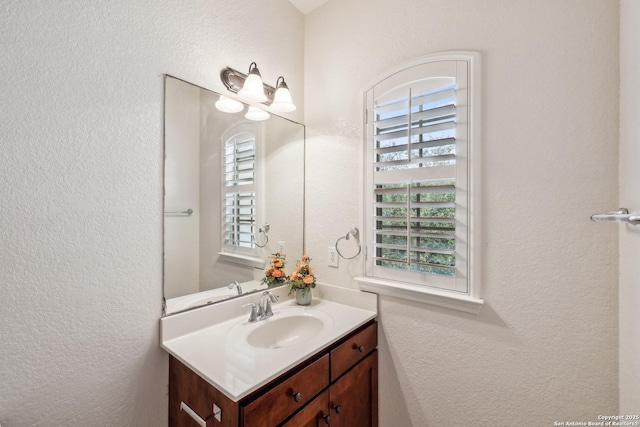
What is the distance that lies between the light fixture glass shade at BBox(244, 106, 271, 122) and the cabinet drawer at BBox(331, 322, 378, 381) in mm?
1231

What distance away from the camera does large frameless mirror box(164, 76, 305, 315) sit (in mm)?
1204

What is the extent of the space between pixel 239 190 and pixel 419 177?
92 cm

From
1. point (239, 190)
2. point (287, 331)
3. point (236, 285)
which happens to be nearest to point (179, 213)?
point (239, 190)

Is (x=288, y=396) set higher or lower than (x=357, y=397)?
higher

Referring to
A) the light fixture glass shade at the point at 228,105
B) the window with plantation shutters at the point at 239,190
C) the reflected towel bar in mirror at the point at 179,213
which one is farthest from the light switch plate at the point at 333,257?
the light fixture glass shade at the point at 228,105

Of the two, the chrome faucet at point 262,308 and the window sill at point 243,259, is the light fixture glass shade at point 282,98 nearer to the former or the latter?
the window sill at point 243,259

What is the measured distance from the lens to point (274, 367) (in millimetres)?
953

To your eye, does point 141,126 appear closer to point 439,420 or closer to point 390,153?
point 390,153

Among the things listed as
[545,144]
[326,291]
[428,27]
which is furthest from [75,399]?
[428,27]

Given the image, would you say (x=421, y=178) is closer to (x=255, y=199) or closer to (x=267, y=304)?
(x=255, y=199)

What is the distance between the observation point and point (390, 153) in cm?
143

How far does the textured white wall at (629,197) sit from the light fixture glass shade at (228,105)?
1.47 m

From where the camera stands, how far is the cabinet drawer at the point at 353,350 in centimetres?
120

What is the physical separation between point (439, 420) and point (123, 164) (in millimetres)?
1750
